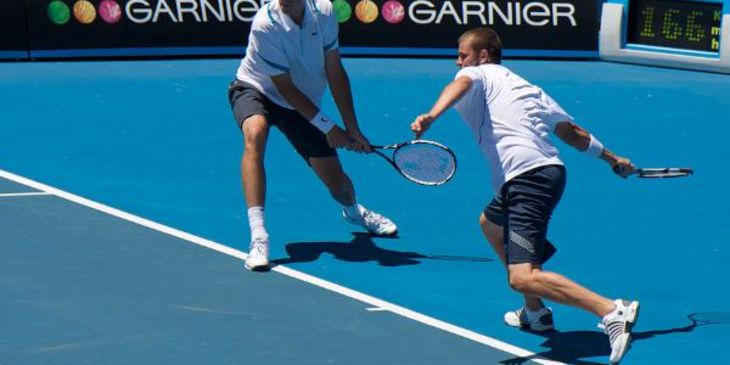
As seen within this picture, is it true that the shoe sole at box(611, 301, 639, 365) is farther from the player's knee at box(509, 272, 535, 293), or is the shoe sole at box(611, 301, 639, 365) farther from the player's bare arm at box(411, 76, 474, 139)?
the player's bare arm at box(411, 76, 474, 139)

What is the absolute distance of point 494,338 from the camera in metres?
8.25

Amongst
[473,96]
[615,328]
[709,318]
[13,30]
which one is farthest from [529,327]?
[13,30]

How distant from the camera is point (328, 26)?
9977 millimetres

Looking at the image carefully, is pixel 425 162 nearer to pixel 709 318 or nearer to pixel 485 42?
pixel 485 42

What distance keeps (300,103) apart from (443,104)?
2.28 metres

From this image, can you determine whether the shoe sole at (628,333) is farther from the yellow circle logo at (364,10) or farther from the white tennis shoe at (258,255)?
the yellow circle logo at (364,10)

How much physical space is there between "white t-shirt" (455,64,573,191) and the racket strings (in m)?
0.95

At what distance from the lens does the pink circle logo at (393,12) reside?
783 inches

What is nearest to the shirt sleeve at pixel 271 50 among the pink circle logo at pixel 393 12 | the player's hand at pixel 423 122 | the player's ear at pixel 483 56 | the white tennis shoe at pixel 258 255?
the white tennis shoe at pixel 258 255

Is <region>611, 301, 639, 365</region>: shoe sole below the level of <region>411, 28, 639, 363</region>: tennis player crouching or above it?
below

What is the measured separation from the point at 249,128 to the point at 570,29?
425 inches

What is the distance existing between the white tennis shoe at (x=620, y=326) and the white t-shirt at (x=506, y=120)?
0.92 meters

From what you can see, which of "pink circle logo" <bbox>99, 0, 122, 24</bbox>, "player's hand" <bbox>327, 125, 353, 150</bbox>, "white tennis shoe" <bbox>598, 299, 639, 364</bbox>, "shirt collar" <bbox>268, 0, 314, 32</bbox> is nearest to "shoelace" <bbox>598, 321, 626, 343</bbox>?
"white tennis shoe" <bbox>598, 299, 639, 364</bbox>

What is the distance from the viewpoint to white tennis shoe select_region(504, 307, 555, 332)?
834 cm
